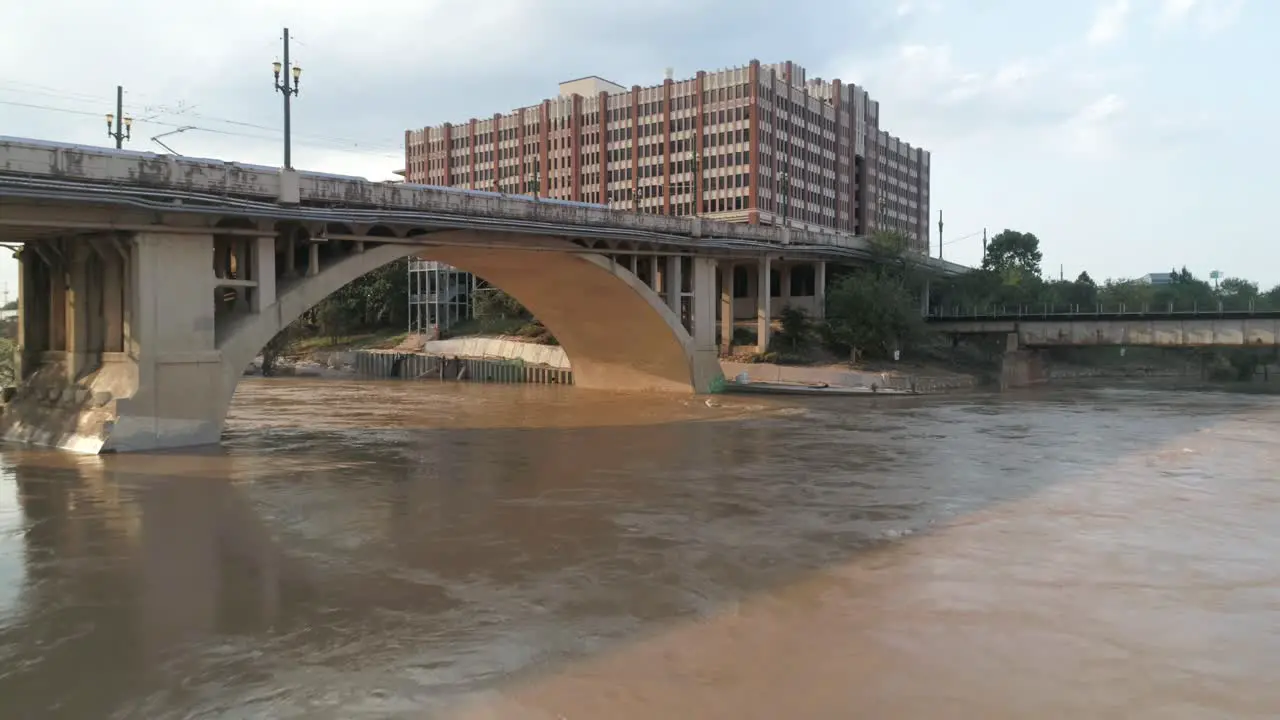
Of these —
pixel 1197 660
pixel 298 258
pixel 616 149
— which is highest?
pixel 616 149

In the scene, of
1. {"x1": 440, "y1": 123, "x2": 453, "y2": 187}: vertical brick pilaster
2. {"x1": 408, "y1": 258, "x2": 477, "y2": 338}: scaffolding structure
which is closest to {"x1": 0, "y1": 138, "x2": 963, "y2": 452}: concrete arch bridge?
{"x1": 408, "y1": 258, "x2": 477, "y2": 338}: scaffolding structure

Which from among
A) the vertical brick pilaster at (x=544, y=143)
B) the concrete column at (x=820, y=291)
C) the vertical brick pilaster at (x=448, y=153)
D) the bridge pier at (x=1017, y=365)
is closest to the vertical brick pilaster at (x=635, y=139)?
the vertical brick pilaster at (x=544, y=143)

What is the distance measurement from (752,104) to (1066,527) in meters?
81.8

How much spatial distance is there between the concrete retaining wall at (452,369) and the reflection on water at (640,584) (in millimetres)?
32299

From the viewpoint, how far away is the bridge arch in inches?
1158

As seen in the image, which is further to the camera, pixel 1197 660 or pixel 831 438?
pixel 831 438

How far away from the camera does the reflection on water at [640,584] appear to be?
8180 millimetres

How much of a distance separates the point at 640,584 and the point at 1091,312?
62259 millimetres

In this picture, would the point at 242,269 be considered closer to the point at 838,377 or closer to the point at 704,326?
the point at 704,326

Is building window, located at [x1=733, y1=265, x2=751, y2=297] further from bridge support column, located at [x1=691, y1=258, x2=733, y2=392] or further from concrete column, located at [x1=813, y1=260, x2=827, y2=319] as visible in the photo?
bridge support column, located at [x1=691, y1=258, x2=733, y2=392]

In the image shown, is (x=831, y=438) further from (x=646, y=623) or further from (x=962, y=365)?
(x=962, y=365)

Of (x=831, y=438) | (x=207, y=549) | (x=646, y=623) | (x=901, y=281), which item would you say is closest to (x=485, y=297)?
(x=901, y=281)

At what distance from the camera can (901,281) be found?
5928cm

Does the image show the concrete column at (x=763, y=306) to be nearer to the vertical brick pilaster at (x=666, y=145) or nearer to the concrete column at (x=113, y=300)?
the concrete column at (x=113, y=300)
